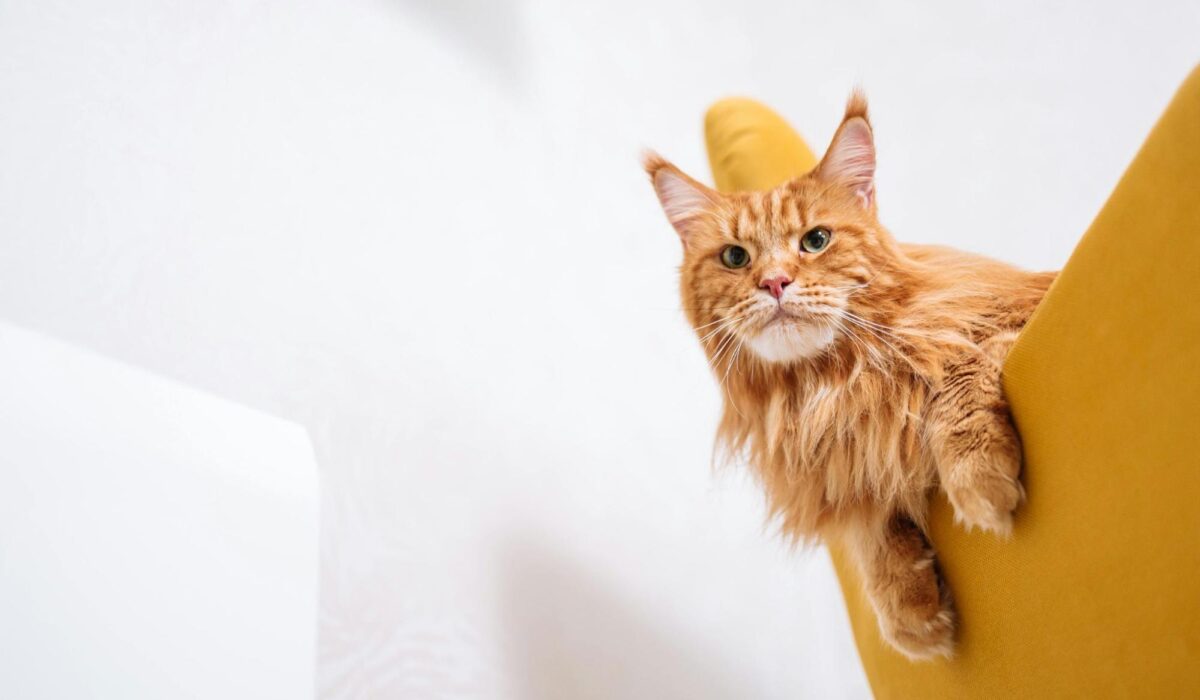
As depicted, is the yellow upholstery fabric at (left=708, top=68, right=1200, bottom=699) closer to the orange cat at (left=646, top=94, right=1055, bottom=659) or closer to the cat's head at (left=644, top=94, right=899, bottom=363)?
the orange cat at (left=646, top=94, right=1055, bottom=659)

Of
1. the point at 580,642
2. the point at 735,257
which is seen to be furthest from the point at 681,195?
the point at 580,642

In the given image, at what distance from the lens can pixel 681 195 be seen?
1.27m

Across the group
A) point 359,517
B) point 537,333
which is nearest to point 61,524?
point 359,517

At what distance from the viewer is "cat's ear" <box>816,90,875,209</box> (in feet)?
3.64

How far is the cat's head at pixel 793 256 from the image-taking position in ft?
3.39

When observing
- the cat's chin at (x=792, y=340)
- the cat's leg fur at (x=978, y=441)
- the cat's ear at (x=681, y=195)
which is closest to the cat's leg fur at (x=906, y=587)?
the cat's leg fur at (x=978, y=441)

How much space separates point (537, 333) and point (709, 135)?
52 centimetres

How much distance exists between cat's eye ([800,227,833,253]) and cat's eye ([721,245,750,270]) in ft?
0.26

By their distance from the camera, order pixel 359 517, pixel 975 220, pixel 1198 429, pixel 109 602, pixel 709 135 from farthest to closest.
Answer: pixel 975 220, pixel 709 135, pixel 359 517, pixel 109 602, pixel 1198 429

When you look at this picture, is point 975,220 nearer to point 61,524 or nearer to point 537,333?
point 537,333

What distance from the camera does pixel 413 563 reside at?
1.30m

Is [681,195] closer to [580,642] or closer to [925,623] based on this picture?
[925,623]

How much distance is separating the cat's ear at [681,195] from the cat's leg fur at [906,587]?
0.50m

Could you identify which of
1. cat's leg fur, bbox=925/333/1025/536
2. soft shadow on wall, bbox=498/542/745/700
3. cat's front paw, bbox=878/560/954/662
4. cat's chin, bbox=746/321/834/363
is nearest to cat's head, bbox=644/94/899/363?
cat's chin, bbox=746/321/834/363
